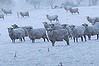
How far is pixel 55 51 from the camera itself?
14.5 metres

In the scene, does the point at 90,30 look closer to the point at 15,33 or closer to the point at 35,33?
the point at 35,33

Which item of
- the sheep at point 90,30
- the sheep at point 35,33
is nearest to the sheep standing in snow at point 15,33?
the sheep at point 35,33

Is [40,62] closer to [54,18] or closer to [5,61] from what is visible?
[5,61]

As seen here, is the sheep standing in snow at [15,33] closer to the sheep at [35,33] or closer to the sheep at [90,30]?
Answer: the sheep at [35,33]

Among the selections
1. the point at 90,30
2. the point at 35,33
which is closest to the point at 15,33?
the point at 35,33

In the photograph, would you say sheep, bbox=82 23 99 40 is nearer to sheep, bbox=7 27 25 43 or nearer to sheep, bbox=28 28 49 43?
sheep, bbox=28 28 49 43

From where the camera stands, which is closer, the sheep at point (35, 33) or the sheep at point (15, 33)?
the sheep at point (35, 33)

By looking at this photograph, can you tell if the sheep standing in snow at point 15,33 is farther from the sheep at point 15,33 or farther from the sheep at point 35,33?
the sheep at point 35,33

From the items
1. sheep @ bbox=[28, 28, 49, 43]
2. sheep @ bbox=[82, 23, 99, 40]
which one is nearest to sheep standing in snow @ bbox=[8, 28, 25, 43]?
sheep @ bbox=[28, 28, 49, 43]

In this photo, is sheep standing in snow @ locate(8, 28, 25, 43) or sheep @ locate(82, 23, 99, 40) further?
sheep standing in snow @ locate(8, 28, 25, 43)

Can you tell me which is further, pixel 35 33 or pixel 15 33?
pixel 15 33

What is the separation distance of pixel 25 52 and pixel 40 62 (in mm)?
2591

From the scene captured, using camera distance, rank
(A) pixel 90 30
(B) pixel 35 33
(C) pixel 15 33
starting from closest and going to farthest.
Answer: (B) pixel 35 33 → (A) pixel 90 30 → (C) pixel 15 33

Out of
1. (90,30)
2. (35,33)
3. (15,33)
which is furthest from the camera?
(15,33)
